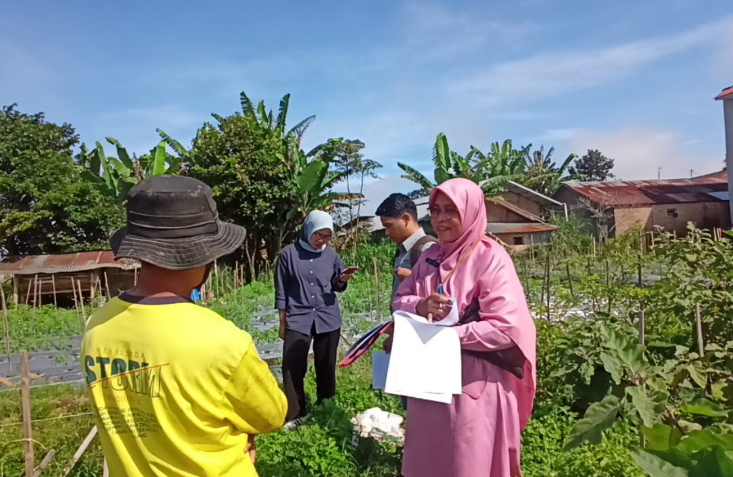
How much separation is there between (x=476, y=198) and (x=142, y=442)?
156cm

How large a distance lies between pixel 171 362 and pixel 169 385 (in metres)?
0.06

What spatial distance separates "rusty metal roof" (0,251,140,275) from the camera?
569 inches

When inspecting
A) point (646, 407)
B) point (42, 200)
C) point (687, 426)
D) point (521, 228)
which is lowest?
point (687, 426)

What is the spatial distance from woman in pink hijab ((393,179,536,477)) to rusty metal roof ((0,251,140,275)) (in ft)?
44.2

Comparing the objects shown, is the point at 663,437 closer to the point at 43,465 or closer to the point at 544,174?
the point at 43,465

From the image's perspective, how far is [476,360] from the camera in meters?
2.12

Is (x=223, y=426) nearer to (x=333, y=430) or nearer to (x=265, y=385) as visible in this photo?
(x=265, y=385)

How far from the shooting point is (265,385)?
1.39 m

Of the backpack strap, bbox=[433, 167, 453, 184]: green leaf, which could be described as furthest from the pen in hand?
bbox=[433, 167, 453, 184]: green leaf

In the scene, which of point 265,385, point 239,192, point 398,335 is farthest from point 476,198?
point 239,192

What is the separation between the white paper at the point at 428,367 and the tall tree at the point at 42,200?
17055 mm

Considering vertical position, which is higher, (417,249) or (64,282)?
(417,249)

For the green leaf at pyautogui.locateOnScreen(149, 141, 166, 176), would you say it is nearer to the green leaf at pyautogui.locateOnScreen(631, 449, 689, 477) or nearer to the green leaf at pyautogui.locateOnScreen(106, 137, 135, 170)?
the green leaf at pyautogui.locateOnScreen(106, 137, 135, 170)

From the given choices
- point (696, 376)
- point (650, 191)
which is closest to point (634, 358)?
point (696, 376)
